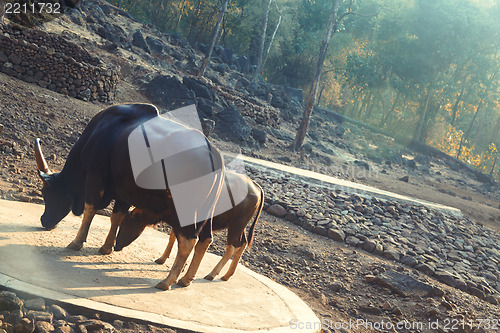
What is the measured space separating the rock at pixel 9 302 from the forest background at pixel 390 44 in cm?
3326

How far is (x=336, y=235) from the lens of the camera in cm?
1050

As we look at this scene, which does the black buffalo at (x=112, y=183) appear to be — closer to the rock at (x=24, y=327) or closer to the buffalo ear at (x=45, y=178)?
Answer: the buffalo ear at (x=45, y=178)

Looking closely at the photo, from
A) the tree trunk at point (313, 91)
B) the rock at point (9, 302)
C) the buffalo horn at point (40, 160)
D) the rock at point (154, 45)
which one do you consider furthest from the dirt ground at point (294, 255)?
the rock at point (154, 45)

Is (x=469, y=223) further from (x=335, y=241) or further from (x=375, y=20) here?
(x=375, y=20)

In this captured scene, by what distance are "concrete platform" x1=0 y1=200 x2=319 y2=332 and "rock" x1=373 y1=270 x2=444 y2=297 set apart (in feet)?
10.7

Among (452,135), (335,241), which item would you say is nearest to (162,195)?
(335,241)

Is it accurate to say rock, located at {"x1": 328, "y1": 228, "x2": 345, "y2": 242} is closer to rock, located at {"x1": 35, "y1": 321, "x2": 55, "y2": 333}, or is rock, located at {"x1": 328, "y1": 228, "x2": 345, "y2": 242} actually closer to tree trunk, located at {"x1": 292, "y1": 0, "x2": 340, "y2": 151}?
rock, located at {"x1": 35, "y1": 321, "x2": 55, "y2": 333}

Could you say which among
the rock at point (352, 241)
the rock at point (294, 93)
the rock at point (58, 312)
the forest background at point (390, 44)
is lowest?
the rock at point (352, 241)

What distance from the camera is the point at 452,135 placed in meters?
47.5

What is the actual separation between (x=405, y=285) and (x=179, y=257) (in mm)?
5402

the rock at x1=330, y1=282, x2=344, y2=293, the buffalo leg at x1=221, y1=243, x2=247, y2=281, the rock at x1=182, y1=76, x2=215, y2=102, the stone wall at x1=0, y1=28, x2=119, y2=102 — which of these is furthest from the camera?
the rock at x1=182, y1=76, x2=215, y2=102

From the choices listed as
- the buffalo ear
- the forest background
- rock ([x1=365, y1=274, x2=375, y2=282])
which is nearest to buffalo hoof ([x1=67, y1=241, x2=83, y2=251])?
the buffalo ear

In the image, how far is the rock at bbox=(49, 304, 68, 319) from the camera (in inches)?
141

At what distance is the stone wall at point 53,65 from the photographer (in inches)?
531
